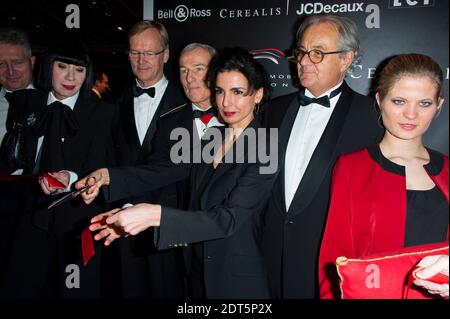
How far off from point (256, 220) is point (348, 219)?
43 centimetres

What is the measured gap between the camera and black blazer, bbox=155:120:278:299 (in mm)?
1676

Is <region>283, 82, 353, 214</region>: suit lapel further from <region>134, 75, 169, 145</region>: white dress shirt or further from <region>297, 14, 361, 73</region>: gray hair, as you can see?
<region>134, 75, 169, 145</region>: white dress shirt

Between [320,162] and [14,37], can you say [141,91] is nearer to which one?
[14,37]

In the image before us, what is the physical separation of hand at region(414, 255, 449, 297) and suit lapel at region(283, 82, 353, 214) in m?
0.65

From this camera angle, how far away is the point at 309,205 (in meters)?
1.84

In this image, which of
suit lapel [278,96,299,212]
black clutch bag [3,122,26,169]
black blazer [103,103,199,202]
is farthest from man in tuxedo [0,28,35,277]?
suit lapel [278,96,299,212]

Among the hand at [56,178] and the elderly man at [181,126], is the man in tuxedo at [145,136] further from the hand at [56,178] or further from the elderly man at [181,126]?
the hand at [56,178]

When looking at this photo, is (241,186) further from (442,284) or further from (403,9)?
(403,9)

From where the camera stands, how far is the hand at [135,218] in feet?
4.65

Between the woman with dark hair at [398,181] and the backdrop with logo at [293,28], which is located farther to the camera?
the backdrop with logo at [293,28]

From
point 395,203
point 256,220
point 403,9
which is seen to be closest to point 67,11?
point 256,220

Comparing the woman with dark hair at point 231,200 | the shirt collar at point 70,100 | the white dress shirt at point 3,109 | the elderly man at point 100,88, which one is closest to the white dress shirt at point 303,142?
the woman with dark hair at point 231,200

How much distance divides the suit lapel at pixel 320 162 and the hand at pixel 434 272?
0.65m
